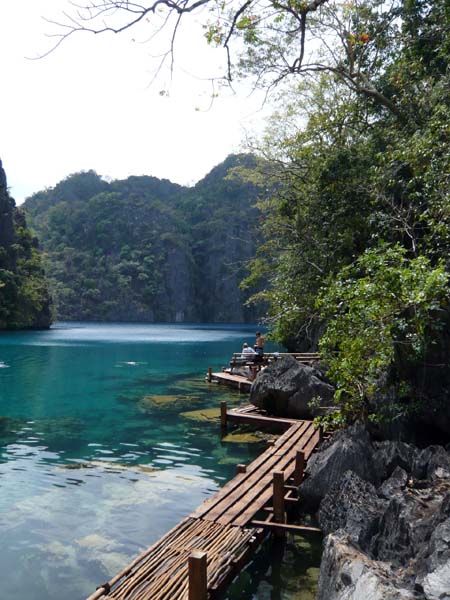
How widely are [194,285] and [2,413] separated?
311ft

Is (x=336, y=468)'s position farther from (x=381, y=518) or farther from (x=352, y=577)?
(x=352, y=577)

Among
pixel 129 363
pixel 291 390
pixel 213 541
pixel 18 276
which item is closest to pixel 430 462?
pixel 213 541

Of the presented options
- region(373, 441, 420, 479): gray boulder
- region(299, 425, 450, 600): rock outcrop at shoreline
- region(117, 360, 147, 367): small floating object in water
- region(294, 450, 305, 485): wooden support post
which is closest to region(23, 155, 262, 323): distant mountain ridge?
region(117, 360, 147, 367): small floating object in water

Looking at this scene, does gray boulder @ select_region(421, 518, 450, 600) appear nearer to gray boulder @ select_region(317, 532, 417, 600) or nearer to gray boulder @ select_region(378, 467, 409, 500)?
gray boulder @ select_region(317, 532, 417, 600)

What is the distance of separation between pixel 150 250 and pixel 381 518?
106 m

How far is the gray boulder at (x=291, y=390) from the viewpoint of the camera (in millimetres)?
11734

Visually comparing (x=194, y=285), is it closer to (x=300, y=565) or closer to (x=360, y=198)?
(x=360, y=198)

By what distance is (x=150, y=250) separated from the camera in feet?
Answer: 357

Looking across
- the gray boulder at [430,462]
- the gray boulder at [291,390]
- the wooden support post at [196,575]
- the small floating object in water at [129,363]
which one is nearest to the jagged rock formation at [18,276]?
the small floating object in water at [129,363]

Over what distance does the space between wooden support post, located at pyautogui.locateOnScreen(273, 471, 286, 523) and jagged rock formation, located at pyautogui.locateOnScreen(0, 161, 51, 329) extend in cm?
4740

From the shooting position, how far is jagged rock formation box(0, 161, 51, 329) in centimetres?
5225

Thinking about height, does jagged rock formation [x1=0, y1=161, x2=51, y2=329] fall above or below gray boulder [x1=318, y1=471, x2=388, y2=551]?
above

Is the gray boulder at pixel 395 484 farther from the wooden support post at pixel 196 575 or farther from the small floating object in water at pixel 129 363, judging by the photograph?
the small floating object in water at pixel 129 363

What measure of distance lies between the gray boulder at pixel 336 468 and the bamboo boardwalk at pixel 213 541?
30 centimetres
